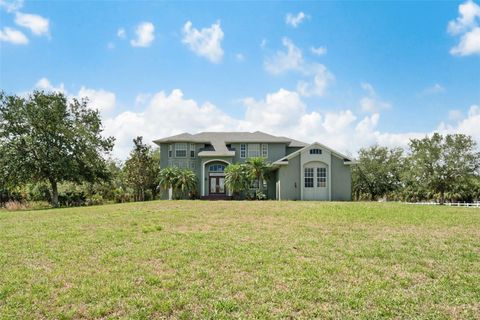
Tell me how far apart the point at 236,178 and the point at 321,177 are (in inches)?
279

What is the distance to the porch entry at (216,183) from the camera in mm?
30484

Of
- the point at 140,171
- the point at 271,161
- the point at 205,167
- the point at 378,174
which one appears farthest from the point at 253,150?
the point at 378,174

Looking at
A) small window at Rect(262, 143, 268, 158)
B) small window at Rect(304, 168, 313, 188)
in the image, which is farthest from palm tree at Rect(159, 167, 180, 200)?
small window at Rect(304, 168, 313, 188)

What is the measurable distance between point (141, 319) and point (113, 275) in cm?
196

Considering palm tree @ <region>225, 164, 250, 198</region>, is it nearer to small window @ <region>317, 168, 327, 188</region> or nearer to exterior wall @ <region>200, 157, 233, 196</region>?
exterior wall @ <region>200, 157, 233, 196</region>

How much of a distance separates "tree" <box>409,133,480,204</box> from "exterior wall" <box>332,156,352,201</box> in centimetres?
1371

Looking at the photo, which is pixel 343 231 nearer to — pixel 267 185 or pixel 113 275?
pixel 113 275

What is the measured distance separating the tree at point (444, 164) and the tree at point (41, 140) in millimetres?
34647

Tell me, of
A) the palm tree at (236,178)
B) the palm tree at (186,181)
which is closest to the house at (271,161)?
the palm tree at (186,181)

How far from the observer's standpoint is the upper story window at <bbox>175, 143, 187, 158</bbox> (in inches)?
1212

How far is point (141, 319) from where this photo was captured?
4590mm

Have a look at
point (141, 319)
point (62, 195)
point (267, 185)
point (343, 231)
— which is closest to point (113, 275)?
point (141, 319)

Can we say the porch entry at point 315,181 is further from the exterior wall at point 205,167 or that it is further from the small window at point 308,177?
the exterior wall at point 205,167

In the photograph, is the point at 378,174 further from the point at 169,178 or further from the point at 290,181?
the point at 169,178
